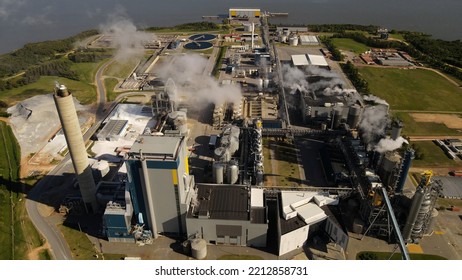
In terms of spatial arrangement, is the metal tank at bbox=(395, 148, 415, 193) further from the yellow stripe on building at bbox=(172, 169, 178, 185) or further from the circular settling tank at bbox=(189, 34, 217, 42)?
the circular settling tank at bbox=(189, 34, 217, 42)

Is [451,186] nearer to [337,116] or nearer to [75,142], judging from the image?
[337,116]

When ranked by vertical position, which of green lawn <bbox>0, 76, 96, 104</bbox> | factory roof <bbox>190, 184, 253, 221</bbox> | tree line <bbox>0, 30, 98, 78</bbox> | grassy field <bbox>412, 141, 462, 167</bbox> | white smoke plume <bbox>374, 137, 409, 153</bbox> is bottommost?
grassy field <bbox>412, 141, 462, 167</bbox>

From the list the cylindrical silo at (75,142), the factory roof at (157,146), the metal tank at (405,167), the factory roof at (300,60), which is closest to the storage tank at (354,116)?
the metal tank at (405,167)

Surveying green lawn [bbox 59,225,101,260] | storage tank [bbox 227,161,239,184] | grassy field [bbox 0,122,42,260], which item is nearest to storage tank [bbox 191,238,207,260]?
storage tank [bbox 227,161,239,184]

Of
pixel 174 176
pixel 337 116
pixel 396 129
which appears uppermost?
pixel 396 129

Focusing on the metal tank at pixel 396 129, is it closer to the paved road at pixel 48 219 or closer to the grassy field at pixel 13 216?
the paved road at pixel 48 219

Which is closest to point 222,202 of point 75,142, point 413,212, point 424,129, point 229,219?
point 229,219
